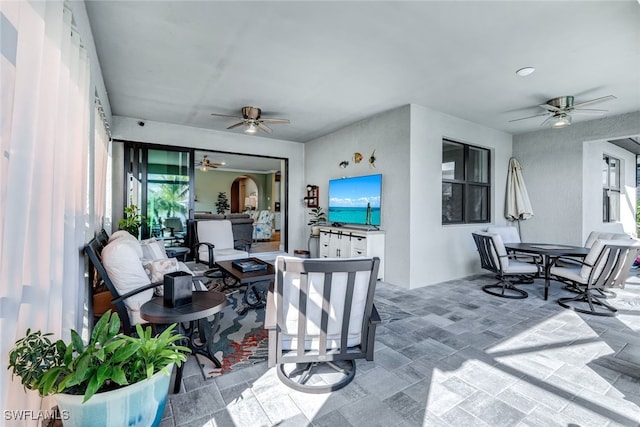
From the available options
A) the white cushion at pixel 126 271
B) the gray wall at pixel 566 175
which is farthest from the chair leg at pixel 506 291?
the white cushion at pixel 126 271

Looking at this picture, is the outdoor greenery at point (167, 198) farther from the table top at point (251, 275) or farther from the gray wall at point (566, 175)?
the gray wall at point (566, 175)

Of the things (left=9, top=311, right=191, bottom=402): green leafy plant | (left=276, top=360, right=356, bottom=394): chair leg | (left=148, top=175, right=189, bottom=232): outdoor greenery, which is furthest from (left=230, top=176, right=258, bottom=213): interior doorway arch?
(left=9, top=311, right=191, bottom=402): green leafy plant

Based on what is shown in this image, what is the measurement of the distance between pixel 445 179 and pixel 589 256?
2.16 metres

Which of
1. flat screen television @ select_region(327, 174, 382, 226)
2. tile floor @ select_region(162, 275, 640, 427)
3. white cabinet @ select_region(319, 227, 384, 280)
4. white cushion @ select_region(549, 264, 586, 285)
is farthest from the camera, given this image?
flat screen television @ select_region(327, 174, 382, 226)

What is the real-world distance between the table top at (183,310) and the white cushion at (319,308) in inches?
21.1

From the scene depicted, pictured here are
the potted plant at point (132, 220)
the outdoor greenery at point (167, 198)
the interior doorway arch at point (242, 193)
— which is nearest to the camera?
the potted plant at point (132, 220)

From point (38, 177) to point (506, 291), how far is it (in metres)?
5.19

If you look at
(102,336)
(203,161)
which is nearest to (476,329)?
(102,336)

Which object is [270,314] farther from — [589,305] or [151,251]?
[589,305]

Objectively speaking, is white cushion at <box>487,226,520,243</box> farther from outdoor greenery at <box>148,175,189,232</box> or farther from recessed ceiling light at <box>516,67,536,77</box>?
outdoor greenery at <box>148,175,189,232</box>

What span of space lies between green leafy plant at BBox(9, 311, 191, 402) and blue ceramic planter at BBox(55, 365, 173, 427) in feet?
0.13

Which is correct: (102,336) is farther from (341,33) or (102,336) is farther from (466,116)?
(466,116)

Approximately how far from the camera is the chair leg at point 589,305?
342cm

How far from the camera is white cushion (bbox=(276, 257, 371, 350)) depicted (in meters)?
1.80
